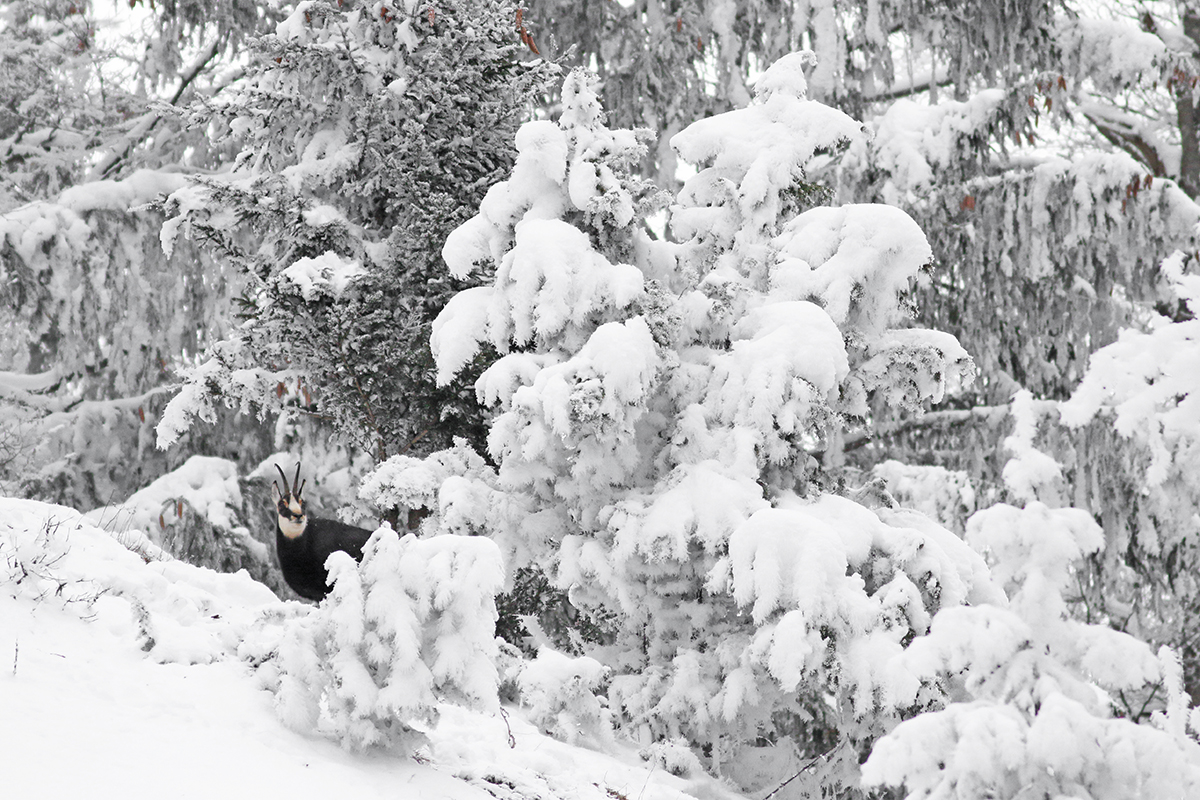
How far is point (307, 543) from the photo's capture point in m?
7.07

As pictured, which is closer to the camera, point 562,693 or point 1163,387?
point 562,693

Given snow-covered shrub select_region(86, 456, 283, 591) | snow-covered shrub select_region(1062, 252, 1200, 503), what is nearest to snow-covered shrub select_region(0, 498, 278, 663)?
snow-covered shrub select_region(86, 456, 283, 591)

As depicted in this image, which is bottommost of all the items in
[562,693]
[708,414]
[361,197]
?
[562,693]

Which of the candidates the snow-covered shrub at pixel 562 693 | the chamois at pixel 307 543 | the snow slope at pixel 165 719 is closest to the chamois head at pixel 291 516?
the chamois at pixel 307 543

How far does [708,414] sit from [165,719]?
9.38 ft

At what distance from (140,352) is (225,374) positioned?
15.8 feet

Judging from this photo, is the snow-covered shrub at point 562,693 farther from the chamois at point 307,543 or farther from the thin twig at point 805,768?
the chamois at point 307,543

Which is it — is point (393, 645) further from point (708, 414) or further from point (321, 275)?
point (321, 275)

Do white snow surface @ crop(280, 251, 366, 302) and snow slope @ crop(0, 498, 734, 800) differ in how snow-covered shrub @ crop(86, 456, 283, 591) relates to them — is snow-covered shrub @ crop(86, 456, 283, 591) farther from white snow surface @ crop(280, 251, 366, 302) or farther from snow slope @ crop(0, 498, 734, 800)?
snow slope @ crop(0, 498, 734, 800)

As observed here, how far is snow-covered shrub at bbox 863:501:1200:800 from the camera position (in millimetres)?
3061

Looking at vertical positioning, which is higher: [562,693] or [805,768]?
[562,693]

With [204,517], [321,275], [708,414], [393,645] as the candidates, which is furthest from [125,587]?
[204,517]

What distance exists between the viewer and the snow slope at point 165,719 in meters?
3.61

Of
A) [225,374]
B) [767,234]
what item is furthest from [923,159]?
[225,374]
